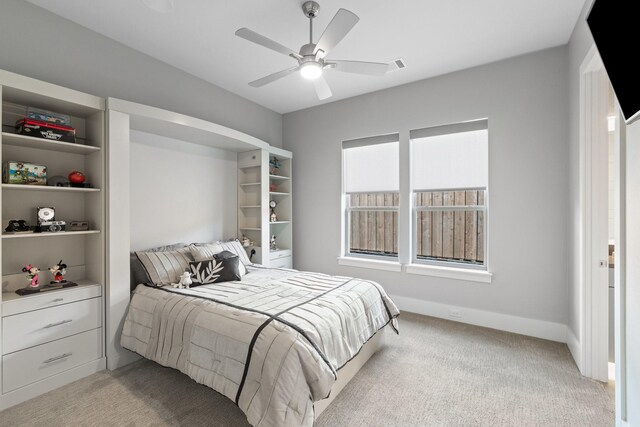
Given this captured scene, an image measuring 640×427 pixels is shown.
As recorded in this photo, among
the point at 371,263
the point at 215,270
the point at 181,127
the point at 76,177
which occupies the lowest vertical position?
the point at 371,263

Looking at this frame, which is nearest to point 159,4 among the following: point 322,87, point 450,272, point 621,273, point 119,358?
point 322,87

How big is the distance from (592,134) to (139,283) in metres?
4.01

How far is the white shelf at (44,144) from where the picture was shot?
205 centimetres

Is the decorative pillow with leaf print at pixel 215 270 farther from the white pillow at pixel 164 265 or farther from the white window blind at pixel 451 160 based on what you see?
the white window blind at pixel 451 160

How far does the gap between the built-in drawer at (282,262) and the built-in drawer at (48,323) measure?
216 centimetres

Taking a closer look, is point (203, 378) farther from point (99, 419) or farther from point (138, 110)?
point (138, 110)

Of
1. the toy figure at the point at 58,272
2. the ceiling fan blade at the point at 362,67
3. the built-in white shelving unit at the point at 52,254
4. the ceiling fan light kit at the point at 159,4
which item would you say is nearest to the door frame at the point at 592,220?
the ceiling fan blade at the point at 362,67

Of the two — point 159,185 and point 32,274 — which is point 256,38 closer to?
point 159,185

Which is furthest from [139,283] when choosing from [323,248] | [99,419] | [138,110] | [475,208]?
[475,208]

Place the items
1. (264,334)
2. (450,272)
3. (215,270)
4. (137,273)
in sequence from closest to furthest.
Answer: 1. (264,334)
2. (137,273)
3. (215,270)
4. (450,272)

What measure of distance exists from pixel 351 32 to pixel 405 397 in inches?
117

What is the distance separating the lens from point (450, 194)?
140 inches

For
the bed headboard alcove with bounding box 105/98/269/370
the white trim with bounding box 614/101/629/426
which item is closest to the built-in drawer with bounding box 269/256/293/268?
the bed headboard alcove with bounding box 105/98/269/370

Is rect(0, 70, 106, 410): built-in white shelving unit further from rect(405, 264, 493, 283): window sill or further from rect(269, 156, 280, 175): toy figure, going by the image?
rect(405, 264, 493, 283): window sill
